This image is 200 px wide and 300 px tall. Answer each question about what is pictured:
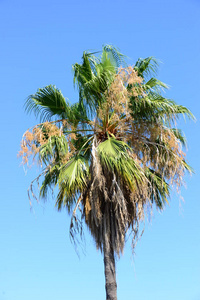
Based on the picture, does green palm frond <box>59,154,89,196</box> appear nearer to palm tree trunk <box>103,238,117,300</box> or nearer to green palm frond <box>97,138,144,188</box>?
green palm frond <box>97,138,144,188</box>

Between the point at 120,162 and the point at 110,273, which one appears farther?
the point at 120,162

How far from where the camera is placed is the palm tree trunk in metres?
13.9

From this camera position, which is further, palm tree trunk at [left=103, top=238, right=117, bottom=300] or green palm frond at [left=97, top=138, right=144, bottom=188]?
green palm frond at [left=97, top=138, right=144, bottom=188]

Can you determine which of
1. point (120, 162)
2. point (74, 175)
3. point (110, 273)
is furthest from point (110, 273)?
point (120, 162)

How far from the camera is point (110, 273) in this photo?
14086 millimetres

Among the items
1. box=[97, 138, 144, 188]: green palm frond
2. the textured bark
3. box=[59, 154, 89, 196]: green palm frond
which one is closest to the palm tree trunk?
the textured bark

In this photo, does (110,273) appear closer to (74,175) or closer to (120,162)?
(74,175)

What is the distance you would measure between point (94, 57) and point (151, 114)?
8.08 ft

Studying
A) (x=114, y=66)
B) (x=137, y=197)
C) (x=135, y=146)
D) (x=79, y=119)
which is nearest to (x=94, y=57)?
(x=114, y=66)

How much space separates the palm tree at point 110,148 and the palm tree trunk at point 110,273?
3 cm

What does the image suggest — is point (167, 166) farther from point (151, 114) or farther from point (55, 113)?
point (55, 113)

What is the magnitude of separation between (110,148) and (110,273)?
3.26 meters

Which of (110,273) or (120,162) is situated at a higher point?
(120,162)

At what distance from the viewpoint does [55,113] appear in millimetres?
16484
